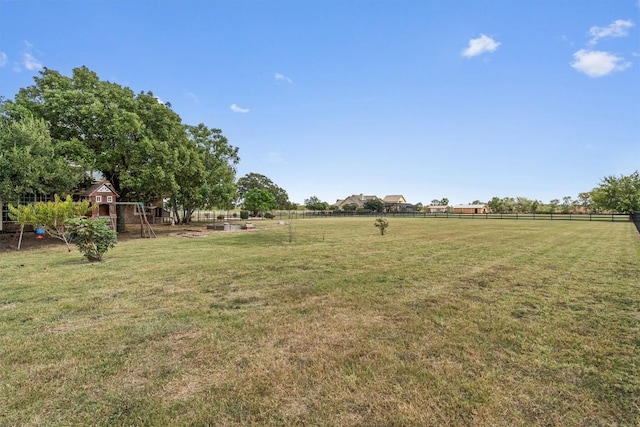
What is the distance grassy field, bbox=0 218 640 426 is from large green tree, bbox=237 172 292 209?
179ft

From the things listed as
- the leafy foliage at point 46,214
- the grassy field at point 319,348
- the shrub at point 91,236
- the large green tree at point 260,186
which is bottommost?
the grassy field at point 319,348

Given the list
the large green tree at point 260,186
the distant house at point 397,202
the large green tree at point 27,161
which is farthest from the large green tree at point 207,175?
the distant house at point 397,202

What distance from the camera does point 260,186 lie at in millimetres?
61781

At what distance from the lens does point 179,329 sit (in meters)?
3.67

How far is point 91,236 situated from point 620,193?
53288mm

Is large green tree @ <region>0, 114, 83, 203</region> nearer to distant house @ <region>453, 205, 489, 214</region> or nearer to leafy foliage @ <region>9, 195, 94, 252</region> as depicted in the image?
leafy foliage @ <region>9, 195, 94, 252</region>

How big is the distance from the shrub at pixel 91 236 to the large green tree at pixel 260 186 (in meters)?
50.9

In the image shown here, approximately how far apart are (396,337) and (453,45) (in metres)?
16.9

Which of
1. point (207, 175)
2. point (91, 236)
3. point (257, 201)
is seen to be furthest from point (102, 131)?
point (257, 201)

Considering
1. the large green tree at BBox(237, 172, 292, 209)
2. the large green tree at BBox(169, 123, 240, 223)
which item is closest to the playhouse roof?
the large green tree at BBox(169, 123, 240, 223)

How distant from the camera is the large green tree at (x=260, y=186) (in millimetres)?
60406

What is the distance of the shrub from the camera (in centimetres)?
773

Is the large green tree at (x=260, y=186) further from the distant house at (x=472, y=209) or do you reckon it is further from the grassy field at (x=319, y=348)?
the grassy field at (x=319, y=348)

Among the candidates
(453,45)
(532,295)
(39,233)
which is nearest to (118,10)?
(39,233)
